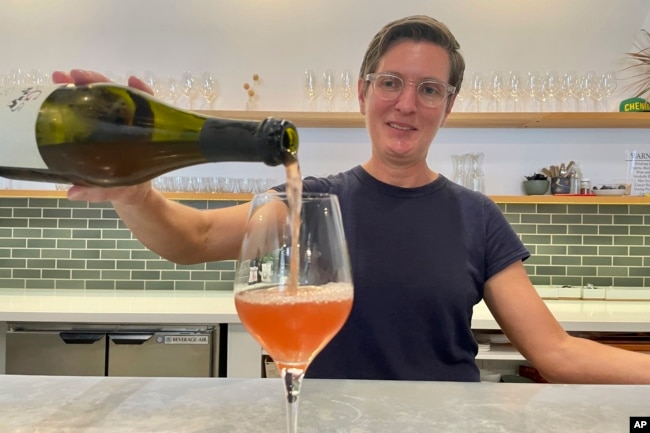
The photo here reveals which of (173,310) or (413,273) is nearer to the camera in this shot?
(413,273)

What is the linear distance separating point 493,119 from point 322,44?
0.87 metres

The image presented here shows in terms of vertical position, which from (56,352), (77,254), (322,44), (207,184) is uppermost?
(322,44)

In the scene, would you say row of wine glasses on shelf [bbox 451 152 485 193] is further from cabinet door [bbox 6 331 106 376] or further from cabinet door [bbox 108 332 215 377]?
cabinet door [bbox 6 331 106 376]

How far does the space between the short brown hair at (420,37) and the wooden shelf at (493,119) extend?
123cm

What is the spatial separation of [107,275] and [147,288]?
20 centimetres

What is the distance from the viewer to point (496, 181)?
2.79 metres

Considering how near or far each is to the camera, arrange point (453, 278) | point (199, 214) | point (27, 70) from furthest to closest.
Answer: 1. point (27, 70)
2. point (453, 278)
3. point (199, 214)

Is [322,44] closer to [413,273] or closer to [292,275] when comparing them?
[413,273]

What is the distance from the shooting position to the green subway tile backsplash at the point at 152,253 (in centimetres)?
278

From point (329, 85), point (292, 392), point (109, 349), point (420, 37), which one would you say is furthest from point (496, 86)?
point (292, 392)

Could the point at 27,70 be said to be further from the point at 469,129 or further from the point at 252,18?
the point at 469,129

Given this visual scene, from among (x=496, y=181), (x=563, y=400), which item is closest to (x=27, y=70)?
(x=496, y=181)

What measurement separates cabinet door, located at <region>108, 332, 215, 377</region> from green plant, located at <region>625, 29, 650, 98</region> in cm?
225

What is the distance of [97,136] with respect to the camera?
28.9 inches
